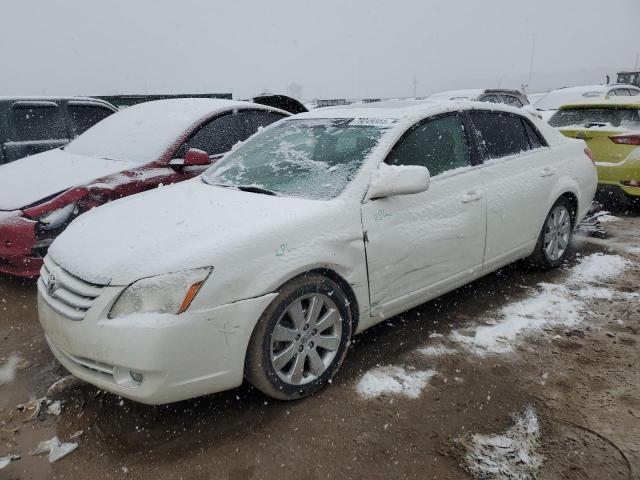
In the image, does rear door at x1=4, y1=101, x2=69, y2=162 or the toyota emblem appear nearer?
the toyota emblem

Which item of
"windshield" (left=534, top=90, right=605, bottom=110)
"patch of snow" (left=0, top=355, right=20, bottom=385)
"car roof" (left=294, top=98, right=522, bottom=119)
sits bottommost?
"patch of snow" (left=0, top=355, right=20, bottom=385)

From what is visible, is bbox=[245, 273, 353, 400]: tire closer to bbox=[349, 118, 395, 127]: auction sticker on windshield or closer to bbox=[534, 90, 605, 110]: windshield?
bbox=[349, 118, 395, 127]: auction sticker on windshield

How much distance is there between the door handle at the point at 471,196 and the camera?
3.39 meters

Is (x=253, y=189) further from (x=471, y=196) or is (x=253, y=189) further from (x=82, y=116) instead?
(x=82, y=116)

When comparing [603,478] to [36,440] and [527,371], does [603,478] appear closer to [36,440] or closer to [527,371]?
[527,371]

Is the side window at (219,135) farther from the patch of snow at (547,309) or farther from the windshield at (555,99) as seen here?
the windshield at (555,99)

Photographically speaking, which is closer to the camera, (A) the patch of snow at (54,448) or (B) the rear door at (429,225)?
(A) the patch of snow at (54,448)

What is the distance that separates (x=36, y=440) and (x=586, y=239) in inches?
214

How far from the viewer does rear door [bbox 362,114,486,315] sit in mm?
2926

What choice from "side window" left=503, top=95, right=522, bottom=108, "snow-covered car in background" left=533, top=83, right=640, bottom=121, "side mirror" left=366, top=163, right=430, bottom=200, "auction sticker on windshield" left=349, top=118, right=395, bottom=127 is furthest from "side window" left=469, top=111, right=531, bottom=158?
"side window" left=503, top=95, right=522, bottom=108

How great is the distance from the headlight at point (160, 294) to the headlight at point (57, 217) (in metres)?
2.11

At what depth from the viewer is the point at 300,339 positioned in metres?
2.65

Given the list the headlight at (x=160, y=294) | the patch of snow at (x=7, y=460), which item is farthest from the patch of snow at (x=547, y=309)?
the patch of snow at (x=7, y=460)

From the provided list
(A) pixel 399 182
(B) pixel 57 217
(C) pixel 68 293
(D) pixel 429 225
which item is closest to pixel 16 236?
(B) pixel 57 217
